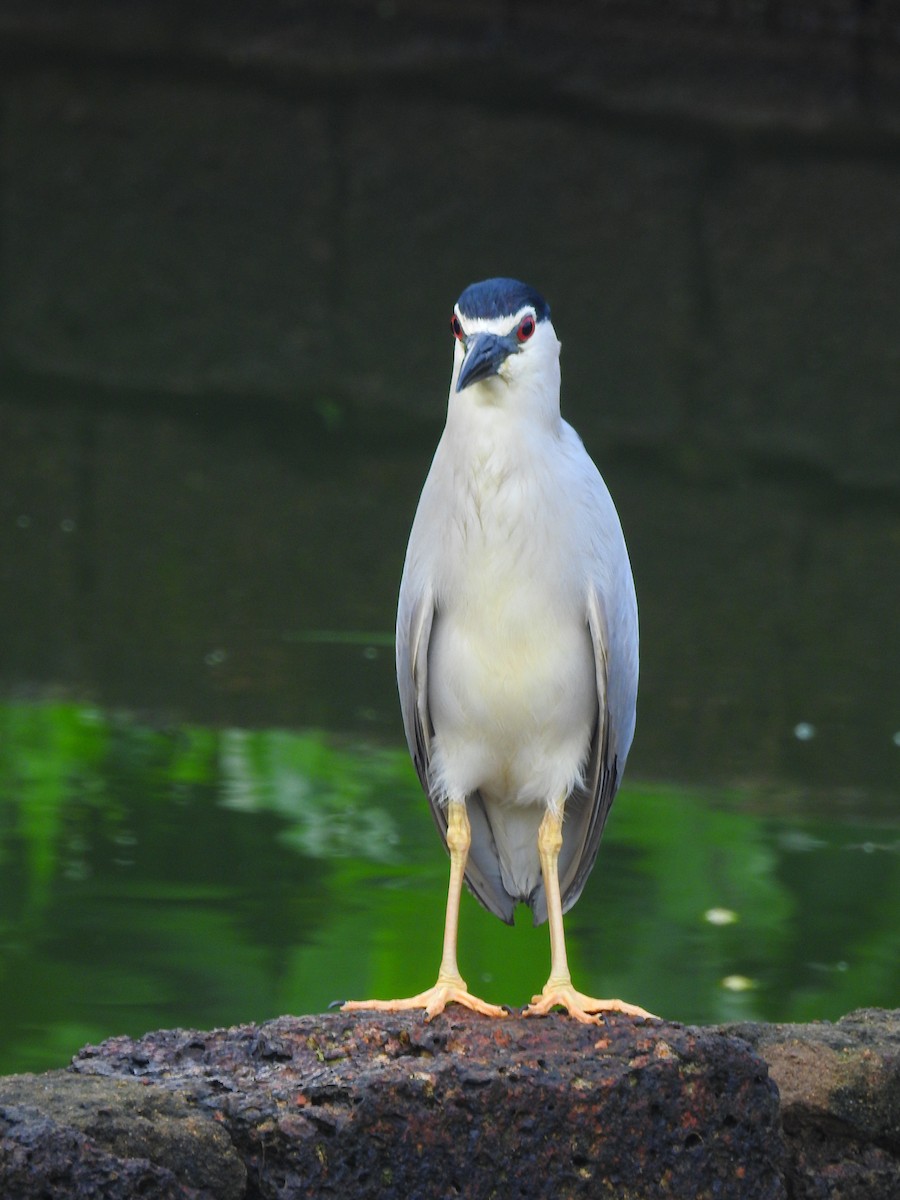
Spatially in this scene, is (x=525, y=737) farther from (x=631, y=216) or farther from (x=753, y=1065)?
(x=631, y=216)

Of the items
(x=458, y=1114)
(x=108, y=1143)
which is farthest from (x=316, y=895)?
(x=108, y=1143)

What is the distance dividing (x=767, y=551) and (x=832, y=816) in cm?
233

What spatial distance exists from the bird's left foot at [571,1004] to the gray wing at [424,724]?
19.8 inches

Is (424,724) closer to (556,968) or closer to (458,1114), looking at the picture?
(556,968)

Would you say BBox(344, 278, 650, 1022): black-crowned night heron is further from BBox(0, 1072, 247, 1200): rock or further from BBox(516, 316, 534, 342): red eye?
BBox(0, 1072, 247, 1200): rock

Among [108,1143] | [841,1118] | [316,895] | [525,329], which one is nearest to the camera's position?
[108,1143]

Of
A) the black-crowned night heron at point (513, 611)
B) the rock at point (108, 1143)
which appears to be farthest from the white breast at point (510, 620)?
the rock at point (108, 1143)

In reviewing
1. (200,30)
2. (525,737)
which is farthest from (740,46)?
(525,737)

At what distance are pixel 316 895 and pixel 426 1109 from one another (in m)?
2.71

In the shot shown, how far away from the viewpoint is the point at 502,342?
3.39 meters

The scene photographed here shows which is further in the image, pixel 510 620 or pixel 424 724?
pixel 424 724

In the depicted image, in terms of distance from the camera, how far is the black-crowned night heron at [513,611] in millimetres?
3453

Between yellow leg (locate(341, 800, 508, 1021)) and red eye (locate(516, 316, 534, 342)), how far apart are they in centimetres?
87

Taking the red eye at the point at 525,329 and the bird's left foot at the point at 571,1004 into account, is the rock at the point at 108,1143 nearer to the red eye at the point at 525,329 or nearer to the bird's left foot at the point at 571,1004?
the bird's left foot at the point at 571,1004
